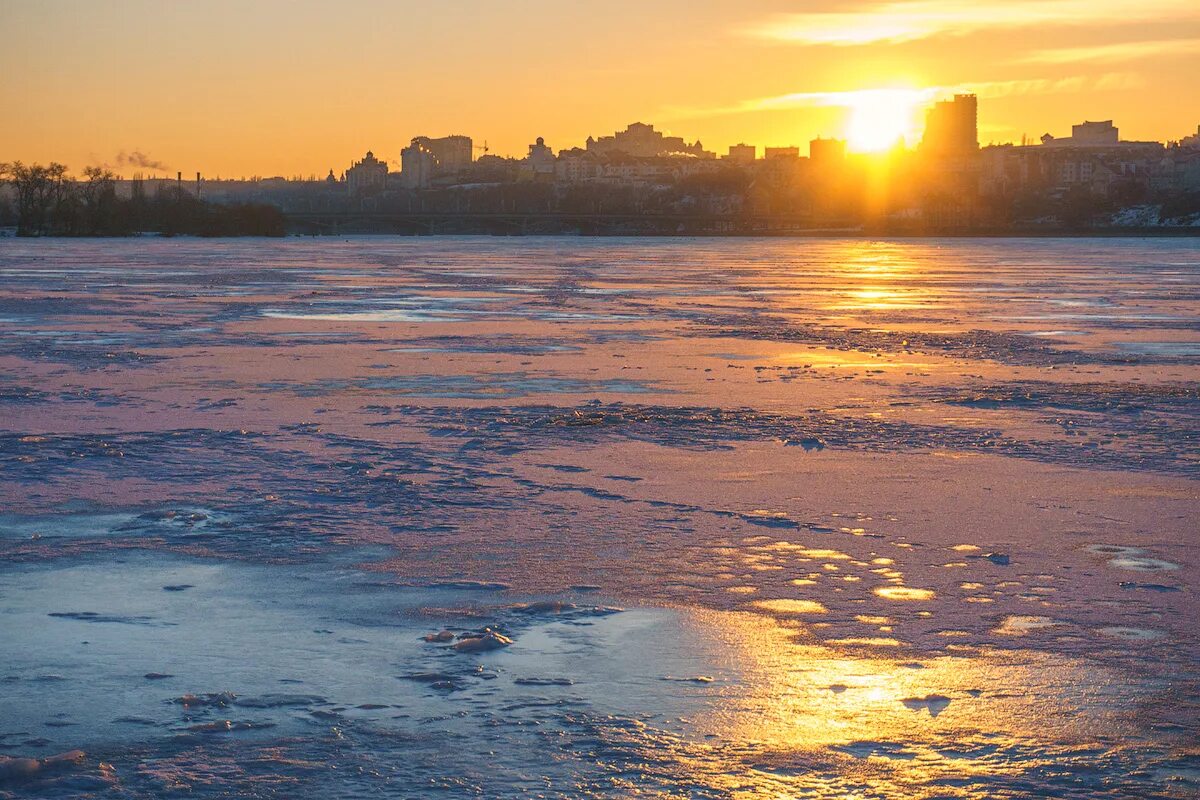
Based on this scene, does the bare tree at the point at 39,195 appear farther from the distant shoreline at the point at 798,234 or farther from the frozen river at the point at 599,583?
the frozen river at the point at 599,583

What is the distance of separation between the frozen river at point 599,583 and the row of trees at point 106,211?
109 m

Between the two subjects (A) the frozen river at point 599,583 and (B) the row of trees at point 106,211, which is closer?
(A) the frozen river at point 599,583

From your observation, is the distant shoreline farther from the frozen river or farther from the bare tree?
the frozen river

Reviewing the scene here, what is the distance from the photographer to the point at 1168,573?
6051 mm

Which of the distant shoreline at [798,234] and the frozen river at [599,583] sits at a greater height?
the distant shoreline at [798,234]

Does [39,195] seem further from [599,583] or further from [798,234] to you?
[599,583]

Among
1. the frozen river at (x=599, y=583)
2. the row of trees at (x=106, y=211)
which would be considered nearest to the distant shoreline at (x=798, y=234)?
the row of trees at (x=106, y=211)

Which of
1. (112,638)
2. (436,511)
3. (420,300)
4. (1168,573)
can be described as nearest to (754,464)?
(436,511)

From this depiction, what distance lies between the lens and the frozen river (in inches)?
159

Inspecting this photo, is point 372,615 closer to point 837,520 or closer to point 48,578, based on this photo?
point 48,578

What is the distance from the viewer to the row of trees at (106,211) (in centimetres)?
11488

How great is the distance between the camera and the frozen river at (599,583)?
4.03 metres

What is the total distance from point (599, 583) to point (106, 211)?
122m

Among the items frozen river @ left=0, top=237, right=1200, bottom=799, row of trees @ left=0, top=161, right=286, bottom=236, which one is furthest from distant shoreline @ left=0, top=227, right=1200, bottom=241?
frozen river @ left=0, top=237, right=1200, bottom=799
